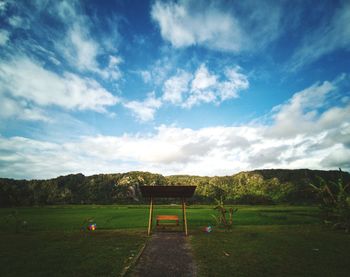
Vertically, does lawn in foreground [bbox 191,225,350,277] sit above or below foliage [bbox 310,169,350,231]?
below

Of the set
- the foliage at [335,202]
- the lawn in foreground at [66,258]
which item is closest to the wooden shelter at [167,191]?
the lawn in foreground at [66,258]

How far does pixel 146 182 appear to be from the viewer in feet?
465

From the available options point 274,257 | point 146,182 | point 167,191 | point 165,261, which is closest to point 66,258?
point 165,261

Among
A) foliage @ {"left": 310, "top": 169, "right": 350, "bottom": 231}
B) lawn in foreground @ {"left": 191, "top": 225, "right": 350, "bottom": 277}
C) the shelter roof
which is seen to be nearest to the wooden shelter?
the shelter roof

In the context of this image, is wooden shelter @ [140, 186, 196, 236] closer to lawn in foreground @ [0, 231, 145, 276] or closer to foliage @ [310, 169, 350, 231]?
lawn in foreground @ [0, 231, 145, 276]

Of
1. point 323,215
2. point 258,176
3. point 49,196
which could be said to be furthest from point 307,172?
point 49,196

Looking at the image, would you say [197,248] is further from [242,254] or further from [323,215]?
[323,215]

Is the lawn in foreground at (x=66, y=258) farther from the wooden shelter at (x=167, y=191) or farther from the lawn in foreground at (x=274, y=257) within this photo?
the wooden shelter at (x=167, y=191)

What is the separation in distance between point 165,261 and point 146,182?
5422 inches

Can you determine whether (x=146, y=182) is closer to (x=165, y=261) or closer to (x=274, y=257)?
(x=165, y=261)

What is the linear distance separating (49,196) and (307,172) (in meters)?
140

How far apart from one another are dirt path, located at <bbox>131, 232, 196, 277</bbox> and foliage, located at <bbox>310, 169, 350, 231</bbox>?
12461mm

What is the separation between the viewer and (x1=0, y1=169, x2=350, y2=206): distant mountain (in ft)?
331

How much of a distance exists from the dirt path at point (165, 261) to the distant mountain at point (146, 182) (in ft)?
320
